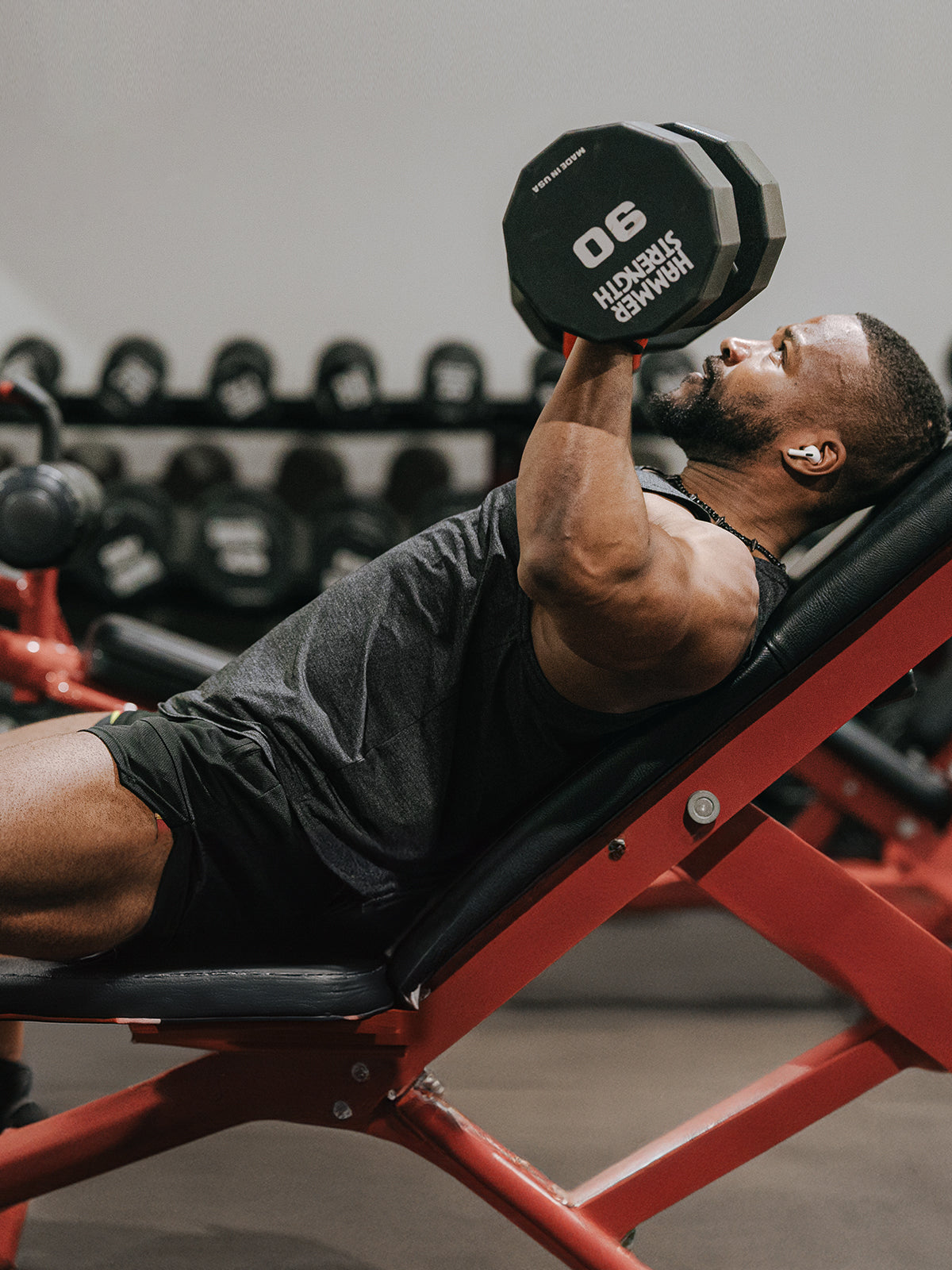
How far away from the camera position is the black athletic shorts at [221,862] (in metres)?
1.01

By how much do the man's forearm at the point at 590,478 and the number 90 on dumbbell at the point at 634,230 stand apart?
5cm

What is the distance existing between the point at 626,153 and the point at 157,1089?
928mm

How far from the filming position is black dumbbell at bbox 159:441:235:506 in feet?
12.1

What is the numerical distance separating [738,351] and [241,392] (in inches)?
94.6

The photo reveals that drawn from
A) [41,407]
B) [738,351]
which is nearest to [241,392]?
[41,407]

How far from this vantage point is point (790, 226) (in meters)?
3.50

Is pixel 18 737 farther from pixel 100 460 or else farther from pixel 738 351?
pixel 100 460

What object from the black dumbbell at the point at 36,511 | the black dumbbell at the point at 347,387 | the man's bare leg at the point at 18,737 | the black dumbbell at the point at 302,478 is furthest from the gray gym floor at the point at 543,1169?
the black dumbbell at the point at 302,478

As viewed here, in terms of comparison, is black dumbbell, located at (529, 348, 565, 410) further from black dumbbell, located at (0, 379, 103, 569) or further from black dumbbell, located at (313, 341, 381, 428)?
black dumbbell, located at (0, 379, 103, 569)

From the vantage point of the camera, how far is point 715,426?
1.14 meters

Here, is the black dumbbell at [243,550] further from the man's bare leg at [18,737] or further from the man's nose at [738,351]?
the man's nose at [738,351]

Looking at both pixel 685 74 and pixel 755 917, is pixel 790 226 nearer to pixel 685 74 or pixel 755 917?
pixel 685 74

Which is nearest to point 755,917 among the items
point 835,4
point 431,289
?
point 431,289

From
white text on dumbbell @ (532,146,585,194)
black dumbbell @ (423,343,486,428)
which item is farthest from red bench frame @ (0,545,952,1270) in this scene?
black dumbbell @ (423,343,486,428)
